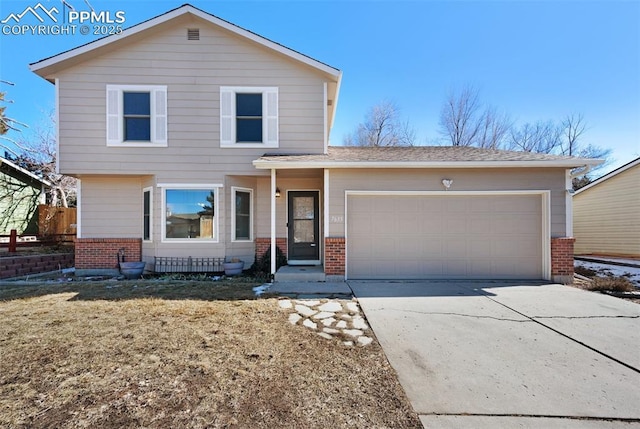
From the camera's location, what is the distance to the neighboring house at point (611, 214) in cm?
1231

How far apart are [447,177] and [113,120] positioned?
8.89 meters

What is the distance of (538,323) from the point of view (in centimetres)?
446

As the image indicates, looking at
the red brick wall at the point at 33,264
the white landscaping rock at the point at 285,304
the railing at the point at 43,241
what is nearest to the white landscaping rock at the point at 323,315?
the white landscaping rock at the point at 285,304

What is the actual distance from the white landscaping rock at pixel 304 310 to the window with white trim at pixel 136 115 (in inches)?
240

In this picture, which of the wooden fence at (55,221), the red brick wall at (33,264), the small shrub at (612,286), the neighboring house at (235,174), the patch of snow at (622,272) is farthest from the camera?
the wooden fence at (55,221)

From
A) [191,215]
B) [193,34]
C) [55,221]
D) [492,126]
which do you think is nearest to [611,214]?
[492,126]

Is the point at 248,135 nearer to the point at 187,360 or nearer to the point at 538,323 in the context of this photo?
the point at 187,360

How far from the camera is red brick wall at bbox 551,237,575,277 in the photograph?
715 centimetres

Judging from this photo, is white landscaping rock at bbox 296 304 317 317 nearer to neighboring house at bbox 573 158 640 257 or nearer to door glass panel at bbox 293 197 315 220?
door glass panel at bbox 293 197 315 220

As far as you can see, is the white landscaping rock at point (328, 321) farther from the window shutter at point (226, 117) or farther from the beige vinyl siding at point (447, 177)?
the window shutter at point (226, 117)

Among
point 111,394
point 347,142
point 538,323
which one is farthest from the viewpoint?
point 347,142

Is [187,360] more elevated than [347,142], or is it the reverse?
[347,142]

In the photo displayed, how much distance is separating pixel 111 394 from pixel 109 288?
16.0 feet

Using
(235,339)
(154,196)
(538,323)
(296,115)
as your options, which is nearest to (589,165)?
(538,323)
